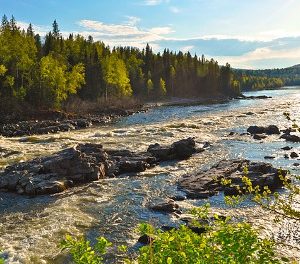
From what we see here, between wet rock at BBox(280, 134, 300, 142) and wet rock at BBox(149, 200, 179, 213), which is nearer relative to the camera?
wet rock at BBox(149, 200, 179, 213)

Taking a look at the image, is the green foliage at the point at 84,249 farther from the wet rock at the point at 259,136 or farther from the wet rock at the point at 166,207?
the wet rock at the point at 259,136

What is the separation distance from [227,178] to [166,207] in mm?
6409

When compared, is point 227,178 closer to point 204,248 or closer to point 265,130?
point 204,248

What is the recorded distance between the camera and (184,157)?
38.8m

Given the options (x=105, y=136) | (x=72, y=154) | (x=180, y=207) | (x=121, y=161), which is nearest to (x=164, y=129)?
(x=105, y=136)

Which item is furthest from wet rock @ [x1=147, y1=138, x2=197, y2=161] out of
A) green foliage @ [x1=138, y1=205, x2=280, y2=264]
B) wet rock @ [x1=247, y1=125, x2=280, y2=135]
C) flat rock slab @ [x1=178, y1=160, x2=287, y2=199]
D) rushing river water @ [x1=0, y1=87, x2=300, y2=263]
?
green foliage @ [x1=138, y1=205, x2=280, y2=264]

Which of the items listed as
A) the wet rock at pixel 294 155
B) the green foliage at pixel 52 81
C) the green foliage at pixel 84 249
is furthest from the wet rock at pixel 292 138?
the green foliage at pixel 52 81

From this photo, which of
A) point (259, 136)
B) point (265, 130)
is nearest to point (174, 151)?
point (259, 136)

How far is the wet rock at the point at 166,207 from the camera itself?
23.2 meters

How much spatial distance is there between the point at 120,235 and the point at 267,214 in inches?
348

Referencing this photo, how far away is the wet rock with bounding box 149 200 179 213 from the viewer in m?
23.2

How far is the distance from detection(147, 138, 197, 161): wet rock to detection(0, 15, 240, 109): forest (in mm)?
43801

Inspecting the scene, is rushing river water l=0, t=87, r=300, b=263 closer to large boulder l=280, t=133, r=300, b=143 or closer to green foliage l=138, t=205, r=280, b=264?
large boulder l=280, t=133, r=300, b=143

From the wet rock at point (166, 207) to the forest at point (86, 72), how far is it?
183ft
